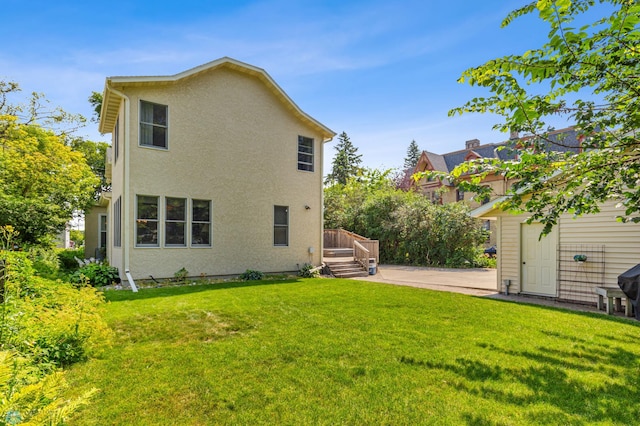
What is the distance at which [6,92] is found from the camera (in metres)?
18.6

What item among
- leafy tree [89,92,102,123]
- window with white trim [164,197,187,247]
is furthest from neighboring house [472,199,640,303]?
leafy tree [89,92,102,123]

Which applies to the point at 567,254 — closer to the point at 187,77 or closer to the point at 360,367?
the point at 360,367

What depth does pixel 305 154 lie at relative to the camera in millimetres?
14688

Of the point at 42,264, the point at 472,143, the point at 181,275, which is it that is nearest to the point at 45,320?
the point at 181,275

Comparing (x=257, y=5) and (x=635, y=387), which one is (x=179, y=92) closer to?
(x=257, y=5)

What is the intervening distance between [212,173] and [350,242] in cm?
808

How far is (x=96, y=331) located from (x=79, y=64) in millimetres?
12166

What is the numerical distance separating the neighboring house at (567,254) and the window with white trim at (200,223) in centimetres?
875

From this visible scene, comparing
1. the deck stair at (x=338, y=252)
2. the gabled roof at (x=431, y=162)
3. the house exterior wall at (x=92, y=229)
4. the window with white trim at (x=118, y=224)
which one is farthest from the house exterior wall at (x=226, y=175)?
the gabled roof at (x=431, y=162)

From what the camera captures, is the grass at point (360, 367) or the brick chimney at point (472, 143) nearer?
the grass at point (360, 367)

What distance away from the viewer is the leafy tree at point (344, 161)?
165 feet

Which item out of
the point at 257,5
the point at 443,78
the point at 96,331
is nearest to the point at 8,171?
the point at 257,5

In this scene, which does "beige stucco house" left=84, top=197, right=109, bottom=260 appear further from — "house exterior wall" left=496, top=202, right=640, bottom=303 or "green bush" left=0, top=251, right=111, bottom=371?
"house exterior wall" left=496, top=202, right=640, bottom=303

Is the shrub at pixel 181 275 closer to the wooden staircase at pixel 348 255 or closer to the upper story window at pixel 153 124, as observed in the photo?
the upper story window at pixel 153 124
